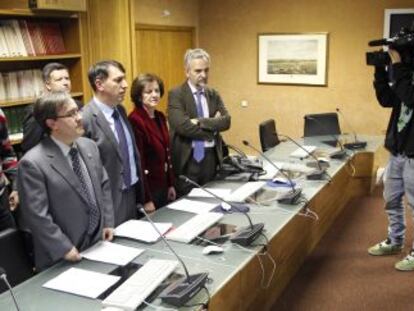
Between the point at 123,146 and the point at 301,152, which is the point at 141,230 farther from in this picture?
the point at 301,152

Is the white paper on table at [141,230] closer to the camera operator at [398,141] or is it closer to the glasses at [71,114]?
the glasses at [71,114]

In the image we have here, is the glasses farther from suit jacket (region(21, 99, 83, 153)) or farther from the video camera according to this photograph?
Result: the video camera

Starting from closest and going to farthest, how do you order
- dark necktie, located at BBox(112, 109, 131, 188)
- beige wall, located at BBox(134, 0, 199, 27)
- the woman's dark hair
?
dark necktie, located at BBox(112, 109, 131, 188), the woman's dark hair, beige wall, located at BBox(134, 0, 199, 27)

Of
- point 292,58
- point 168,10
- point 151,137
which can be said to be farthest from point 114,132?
point 292,58

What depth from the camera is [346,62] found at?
5.79 meters

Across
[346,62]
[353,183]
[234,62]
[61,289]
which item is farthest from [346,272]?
[234,62]

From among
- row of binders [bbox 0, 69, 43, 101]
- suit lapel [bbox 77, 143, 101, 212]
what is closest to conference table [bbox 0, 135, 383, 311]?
suit lapel [bbox 77, 143, 101, 212]

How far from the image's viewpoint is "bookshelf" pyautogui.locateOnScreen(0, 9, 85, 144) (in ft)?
12.3

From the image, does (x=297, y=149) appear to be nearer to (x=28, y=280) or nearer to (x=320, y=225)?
(x=320, y=225)

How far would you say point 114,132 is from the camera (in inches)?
103

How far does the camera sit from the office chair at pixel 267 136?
4.48 m

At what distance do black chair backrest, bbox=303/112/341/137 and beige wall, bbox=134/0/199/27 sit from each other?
7.06 feet

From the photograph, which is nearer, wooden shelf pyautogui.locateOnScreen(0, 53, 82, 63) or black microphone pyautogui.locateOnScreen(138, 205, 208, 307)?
black microphone pyautogui.locateOnScreen(138, 205, 208, 307)

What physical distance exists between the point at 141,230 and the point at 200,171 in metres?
1.02
